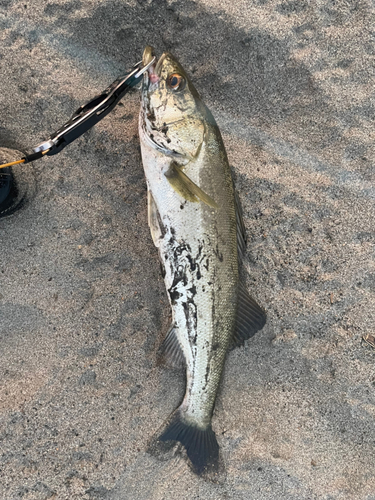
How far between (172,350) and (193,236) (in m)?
0.89

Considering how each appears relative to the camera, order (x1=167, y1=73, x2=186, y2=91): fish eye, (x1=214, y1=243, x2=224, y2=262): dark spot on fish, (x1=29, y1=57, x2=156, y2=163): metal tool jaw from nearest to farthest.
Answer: (x1=29, y1=57, x2=156, y2=163): metal tool jaw → (x1=167, y1=73, x2=186, y2=91): fish eye → (x1=214, y1=243, x2=224, y2=262): dark spot on fish

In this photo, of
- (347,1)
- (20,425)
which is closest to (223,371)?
(20,425)

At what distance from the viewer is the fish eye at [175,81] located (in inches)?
92.0

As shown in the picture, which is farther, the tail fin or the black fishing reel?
the tail fin

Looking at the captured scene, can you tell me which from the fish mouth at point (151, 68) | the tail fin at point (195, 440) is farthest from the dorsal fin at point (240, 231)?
the tail fin at point (195, 440)

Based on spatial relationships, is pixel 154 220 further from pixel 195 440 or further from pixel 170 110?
pixel 195 440

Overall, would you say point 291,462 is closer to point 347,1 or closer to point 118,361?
point 118,361

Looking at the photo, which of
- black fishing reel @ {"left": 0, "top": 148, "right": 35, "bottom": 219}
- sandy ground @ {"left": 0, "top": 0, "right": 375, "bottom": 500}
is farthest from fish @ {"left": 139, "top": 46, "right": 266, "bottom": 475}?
black fishing reel @ {"left": 0, "top": 148, "right": 35, "bottom": 219}

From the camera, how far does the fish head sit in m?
2.35

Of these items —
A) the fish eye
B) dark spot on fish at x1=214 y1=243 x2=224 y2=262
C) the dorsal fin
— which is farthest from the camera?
the dorsal fin

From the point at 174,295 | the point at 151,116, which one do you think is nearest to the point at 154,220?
the point at 174,295

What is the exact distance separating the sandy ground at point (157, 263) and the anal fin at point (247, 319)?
0.24 metres

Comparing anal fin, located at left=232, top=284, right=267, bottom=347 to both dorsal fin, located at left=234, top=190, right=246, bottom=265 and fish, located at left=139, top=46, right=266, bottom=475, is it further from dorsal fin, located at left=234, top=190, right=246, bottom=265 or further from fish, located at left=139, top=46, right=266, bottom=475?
dorsal fin, located at left=234, top=190, right=246, bottom=265

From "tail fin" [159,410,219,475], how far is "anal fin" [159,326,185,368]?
15.3 inches
